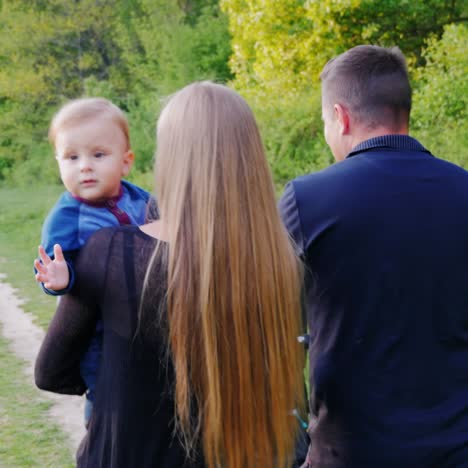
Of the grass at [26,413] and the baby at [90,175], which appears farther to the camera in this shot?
the grass at [26,413]

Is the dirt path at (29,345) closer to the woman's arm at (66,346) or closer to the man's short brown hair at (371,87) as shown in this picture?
the woman's arm at (66,346)

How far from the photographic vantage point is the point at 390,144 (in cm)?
221

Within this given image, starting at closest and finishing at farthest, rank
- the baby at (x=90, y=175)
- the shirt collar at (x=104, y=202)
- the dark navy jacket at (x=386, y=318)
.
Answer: the dark navy jacket at (x=386, y=318) < the baby at (x=90, y=175) < the shirt collar at (x=104, y=202)

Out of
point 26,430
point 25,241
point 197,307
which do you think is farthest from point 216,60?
point 197,307

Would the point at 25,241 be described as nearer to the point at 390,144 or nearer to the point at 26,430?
the point at 26,430

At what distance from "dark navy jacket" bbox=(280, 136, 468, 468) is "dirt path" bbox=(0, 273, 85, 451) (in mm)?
3129

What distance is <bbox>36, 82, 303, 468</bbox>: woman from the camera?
5.99 feet

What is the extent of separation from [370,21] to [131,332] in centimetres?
1091

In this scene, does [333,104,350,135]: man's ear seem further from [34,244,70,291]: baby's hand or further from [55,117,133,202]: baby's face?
[34,244,70,291]: baby's hand

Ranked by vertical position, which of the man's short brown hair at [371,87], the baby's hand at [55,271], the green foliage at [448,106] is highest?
the man's short brown hair at [371,87]

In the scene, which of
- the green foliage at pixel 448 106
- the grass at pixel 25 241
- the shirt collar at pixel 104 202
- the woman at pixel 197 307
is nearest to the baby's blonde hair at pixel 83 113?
the shirt collar at pixel 104 202

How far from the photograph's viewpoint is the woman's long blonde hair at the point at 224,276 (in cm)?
182

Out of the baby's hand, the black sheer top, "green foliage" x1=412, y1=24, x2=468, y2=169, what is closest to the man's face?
the black sheer top

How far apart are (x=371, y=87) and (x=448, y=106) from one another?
825 centimetres
